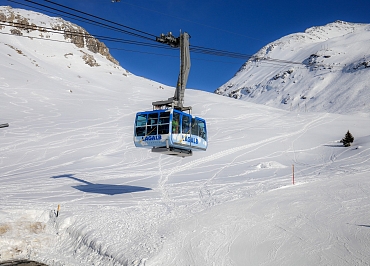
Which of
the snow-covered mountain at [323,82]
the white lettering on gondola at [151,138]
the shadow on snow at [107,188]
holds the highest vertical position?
the snow-covered mountain at [323,82]

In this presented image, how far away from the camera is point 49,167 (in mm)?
27578

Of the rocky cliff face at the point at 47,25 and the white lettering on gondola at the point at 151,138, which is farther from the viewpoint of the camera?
the rocky cliff face at the point at 47,25

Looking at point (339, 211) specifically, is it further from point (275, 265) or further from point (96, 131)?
point (96, 131)

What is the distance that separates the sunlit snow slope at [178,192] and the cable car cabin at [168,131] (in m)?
2.75

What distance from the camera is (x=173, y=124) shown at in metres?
15.8

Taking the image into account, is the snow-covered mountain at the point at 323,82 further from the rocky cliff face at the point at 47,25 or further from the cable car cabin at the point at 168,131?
the cable car cabin at the point at 168,131

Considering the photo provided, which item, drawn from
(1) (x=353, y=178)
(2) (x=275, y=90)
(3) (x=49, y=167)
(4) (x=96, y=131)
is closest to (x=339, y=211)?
(1) (x=353, y=178)

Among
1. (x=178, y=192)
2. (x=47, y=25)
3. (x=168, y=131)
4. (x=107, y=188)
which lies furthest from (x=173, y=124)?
(x=47, y=25)

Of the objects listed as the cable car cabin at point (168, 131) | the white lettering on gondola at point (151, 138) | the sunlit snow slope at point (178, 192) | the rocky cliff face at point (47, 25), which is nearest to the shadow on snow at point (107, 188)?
the sunlit snow slope at point (178, 192)

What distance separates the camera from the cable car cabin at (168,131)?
15.7m

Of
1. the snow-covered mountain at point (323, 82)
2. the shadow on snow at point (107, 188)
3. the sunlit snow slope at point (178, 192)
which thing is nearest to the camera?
the sunlit snow slope at point (178, 192)

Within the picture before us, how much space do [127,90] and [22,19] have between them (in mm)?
56434

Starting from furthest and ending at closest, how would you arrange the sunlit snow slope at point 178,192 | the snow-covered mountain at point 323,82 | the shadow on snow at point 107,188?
the snow-covered mountain at point 323,82 < the shadow on snow at point 107,188 < the sunlit snow slope at point 178,192

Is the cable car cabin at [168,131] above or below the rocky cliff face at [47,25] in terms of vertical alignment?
below
